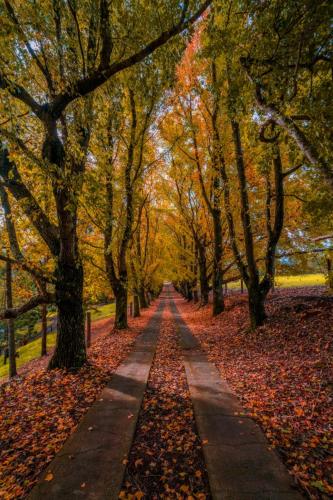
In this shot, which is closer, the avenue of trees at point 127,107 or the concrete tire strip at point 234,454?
the concrete tire strip at point 234,454

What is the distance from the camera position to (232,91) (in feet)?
Answer: 18.4

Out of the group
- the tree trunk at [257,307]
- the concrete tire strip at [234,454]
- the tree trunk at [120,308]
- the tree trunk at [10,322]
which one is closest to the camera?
the concrete tire strip at [234,454]

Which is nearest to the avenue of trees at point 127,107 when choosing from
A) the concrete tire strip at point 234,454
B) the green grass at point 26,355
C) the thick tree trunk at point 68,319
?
the thick tree trunk at point 68,319

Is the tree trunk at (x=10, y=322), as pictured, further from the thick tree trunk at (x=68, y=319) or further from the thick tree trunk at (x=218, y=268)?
the thick tree trunk at (x=218, y=268)

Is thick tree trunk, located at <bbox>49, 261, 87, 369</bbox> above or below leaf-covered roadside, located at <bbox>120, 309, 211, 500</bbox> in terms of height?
above

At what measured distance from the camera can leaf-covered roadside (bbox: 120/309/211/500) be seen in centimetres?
267

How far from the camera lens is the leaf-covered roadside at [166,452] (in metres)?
2.67

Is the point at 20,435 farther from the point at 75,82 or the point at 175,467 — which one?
the point at 75,82

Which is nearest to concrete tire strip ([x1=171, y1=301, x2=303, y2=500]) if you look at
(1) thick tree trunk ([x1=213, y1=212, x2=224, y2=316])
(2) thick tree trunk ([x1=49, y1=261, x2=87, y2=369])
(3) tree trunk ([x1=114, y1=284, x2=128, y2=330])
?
(2) thick tree trunk ([x1=49, y1=261, x2=87, y2=369])

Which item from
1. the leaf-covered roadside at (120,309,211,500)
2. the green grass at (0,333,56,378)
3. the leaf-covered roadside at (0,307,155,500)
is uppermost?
the leaf-covered roadside at (0,307,155,500)

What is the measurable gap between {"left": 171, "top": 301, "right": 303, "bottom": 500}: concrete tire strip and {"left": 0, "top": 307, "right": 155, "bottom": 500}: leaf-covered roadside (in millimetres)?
2081

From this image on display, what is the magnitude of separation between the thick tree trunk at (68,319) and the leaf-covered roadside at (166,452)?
7.57ft

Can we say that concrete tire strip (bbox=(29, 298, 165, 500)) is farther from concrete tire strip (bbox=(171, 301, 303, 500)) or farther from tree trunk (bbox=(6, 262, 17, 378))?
tree trunk (bbox=(6, 262, 17, 378))

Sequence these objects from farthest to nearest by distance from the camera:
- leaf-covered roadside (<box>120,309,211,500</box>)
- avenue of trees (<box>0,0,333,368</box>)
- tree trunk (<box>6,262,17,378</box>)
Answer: tree trunk (<box>6,262,17,378</box>) < avenue of trees (<box>0,0,333,368</box>) < leaf-covered roadside (<box>120,309,211,500</box>)
